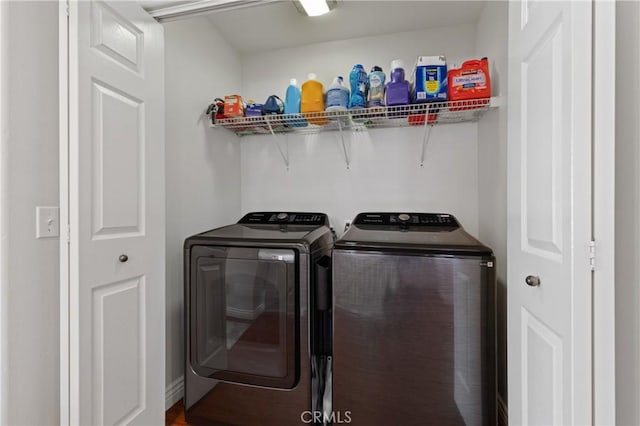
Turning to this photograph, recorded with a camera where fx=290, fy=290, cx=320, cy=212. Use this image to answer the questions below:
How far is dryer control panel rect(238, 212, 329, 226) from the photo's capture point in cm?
214

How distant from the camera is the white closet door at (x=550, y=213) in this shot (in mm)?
670

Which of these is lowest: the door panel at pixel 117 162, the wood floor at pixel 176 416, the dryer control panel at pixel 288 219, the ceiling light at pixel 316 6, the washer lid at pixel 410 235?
the wood floor at pixel 176 416

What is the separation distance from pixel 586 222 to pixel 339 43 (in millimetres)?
2286

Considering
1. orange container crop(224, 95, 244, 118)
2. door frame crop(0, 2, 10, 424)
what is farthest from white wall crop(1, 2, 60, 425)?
orange container crop(224, 95, 244, 118)

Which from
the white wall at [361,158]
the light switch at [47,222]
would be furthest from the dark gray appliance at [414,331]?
the light switch at [47,222]

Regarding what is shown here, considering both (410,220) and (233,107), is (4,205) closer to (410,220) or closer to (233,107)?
(233,107)

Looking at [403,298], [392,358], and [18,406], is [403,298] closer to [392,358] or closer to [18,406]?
[392,358]

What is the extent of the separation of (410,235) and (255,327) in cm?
97

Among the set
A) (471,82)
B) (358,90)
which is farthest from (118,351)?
(471,82)

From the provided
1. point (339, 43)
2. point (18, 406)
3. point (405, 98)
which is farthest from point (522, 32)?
point (18, 406)

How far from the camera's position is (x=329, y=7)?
1.93 metres

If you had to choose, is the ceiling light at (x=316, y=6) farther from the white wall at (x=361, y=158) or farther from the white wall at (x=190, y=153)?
the white wall at (x=190, y=153)

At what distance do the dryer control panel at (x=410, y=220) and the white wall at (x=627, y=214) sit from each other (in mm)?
1096

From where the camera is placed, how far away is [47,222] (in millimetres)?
1074
